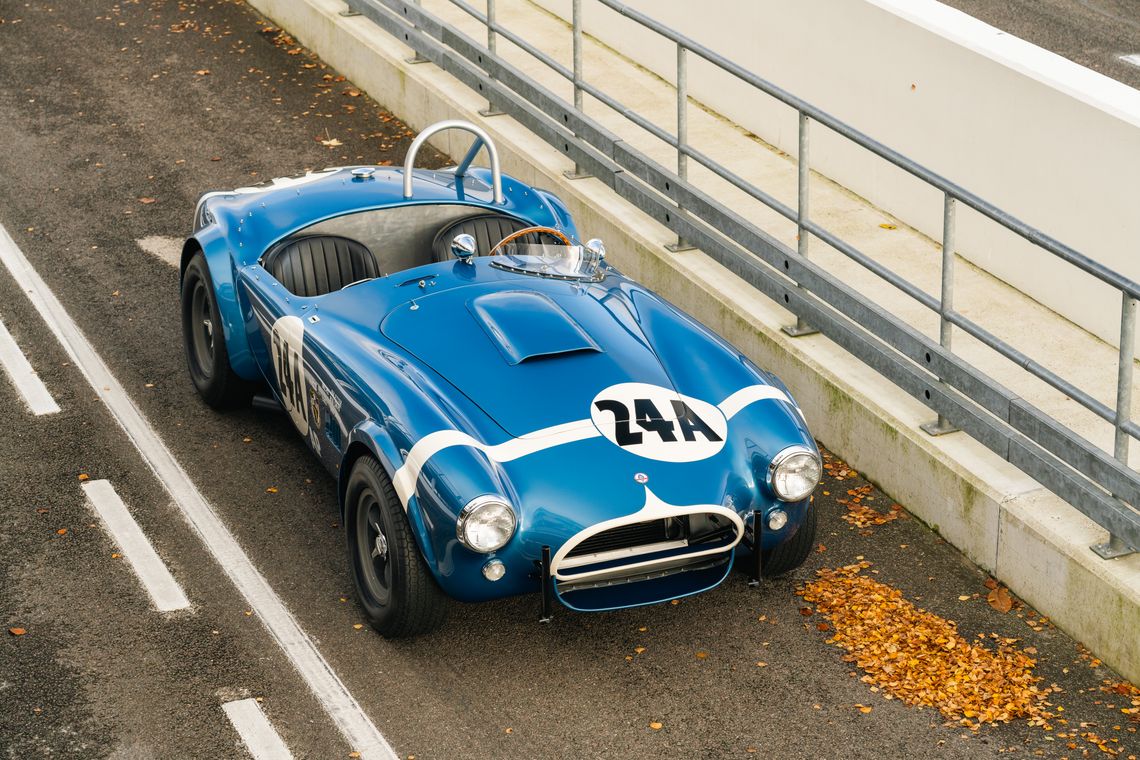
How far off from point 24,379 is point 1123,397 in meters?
6.02

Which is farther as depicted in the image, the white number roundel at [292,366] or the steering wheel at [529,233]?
the steering wheel at [529,233]

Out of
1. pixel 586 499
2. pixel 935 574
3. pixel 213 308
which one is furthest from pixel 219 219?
pixel 935 574

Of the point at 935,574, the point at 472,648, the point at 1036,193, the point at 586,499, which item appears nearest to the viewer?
the point at 586,499

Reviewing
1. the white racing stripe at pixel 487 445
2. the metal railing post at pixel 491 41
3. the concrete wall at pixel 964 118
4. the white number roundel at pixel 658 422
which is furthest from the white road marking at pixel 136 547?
the concrete wall at pixel 964 118

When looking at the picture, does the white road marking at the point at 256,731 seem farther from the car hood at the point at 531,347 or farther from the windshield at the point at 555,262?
the windshield at the point at 555,262

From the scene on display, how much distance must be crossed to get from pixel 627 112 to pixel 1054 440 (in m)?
3.91

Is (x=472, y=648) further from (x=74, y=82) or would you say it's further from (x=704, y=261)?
(x=74, y=82)

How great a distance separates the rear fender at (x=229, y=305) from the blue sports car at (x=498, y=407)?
12 millimetres

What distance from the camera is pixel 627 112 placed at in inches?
398

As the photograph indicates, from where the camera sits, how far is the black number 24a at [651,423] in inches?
269

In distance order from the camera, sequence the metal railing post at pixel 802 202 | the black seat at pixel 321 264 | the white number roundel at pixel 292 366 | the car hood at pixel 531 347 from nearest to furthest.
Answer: the car hood at pixel 531 347 < the white number roundel at pixel 292 366 < the black seat at pixel 321 264 < the metal railing post at pixel 802 202

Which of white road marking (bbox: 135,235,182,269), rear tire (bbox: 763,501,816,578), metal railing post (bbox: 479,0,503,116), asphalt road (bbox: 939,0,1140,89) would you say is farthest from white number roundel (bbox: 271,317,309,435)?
asphalt road (bbox: 939,0,1140,89)

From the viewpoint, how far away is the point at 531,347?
23.7 feet

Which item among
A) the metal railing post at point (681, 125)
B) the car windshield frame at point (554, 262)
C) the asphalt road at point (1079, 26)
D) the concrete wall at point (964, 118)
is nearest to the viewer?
the car windshield frame at point (554, 262)
